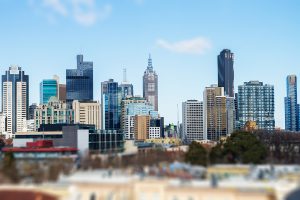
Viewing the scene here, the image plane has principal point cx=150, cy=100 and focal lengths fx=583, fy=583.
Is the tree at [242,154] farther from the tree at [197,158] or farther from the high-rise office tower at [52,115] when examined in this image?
the high-rise office tower at [52,115]

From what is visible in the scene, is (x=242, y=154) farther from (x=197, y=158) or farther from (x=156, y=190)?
(x=156, y=190)

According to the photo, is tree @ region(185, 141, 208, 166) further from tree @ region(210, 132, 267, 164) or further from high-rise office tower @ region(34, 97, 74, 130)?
high-rise office tower @ region(34, 97, 74, 130)

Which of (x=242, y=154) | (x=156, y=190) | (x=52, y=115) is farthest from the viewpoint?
(x=52, y=115)

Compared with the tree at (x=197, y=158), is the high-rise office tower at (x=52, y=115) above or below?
above

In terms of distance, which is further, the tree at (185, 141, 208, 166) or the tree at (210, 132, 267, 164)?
the tree at (210, 132, 267, 164)

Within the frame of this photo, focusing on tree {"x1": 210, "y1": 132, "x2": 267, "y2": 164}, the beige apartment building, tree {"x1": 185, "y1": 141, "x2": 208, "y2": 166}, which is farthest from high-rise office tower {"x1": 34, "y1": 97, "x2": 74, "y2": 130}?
the beige apartment building

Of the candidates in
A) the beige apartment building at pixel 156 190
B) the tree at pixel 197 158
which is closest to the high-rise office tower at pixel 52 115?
the tree at pixel 197 158

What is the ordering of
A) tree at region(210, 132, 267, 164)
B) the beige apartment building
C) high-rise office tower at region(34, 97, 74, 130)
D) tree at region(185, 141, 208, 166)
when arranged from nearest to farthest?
1. the beige apartment building
2. tree at region(185, 141, 208, 166)
3. tree at region(210, 132, 267, 164)
4. high-rise office tower at region(34, 97, 74, 130)

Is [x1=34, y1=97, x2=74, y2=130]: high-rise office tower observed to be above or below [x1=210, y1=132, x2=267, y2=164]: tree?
above

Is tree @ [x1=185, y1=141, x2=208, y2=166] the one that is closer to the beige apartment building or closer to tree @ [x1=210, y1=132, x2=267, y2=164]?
tree @ [x1=210, y1=132, x2=267, y2=164]

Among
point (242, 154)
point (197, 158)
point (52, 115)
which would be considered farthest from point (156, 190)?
point (52, 115)

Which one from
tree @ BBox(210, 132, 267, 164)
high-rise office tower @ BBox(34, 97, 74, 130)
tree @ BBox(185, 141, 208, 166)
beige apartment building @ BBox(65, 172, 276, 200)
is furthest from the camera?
high-rise office tower @ BBox(34, 97, 74, 130)

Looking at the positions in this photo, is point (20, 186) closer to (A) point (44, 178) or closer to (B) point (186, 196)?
(A) point (44, 178)

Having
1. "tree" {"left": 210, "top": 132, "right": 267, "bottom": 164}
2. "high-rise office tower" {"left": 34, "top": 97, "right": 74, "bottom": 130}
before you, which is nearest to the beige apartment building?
"tree" {"left": 210, "top": 132, "right": 267, "bottom": 164}
